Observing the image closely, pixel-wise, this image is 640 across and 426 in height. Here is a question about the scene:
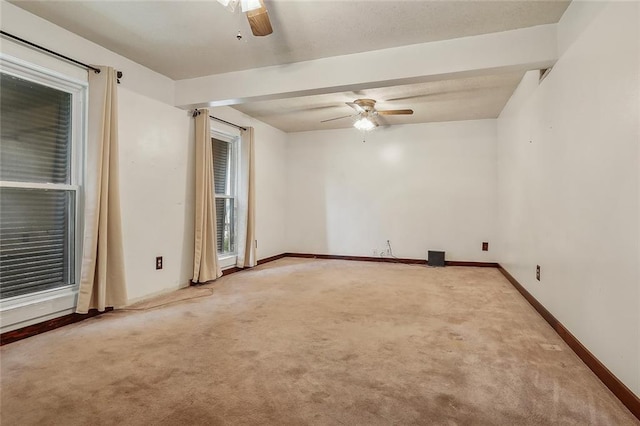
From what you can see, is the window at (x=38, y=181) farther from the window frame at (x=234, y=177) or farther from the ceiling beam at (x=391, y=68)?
the window frame at (x=234, y=177)

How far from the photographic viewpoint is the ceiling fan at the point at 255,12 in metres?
1.70

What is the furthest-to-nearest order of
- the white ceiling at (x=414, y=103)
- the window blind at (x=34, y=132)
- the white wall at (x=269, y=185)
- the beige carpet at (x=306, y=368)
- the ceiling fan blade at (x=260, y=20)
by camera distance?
the white wall at (x=269, y=185), the white ceiling at (x=414, y=103), the window blind at (x=34, y=132), the ceiling fan blade at (x=260, y=20), the beige carpet at (x=306, y=368)

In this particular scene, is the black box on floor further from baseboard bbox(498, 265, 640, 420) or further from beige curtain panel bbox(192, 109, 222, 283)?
beige curtain panel bbox(192, 109, 222, 283)

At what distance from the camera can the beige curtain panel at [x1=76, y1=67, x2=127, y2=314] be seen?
2693 millimetres

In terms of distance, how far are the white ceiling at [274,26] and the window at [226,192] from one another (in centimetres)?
147

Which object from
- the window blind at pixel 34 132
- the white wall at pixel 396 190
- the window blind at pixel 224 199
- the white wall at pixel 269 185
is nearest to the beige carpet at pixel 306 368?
the window blind at pixel 34 132

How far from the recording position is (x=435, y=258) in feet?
17.3

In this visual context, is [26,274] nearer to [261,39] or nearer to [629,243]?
[261,39]

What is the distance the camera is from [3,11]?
7.30 feet

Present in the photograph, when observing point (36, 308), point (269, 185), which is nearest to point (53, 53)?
point (36, 308)

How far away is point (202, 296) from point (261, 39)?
2582mm

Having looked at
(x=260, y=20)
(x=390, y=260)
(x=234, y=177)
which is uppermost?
(x=260, y=20)

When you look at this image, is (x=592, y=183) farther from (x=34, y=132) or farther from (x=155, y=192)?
(x=34, y=132)

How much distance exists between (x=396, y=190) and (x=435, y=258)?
1.31 m
